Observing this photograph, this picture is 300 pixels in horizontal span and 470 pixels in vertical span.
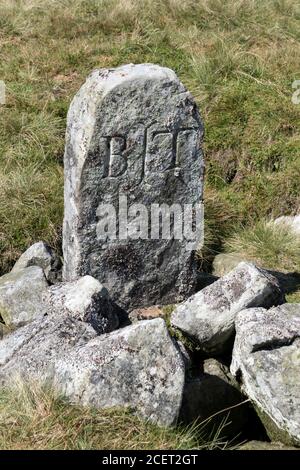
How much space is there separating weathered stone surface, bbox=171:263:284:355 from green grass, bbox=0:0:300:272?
1.53 m

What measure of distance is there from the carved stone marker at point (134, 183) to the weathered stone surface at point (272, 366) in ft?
3.34

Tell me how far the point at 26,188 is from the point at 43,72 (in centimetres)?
268

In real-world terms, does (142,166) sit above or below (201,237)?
above

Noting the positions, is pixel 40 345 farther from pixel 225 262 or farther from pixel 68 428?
pixel 225 262

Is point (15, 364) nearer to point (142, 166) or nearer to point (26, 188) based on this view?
point (142, 166)

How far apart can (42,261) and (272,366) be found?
2366mm

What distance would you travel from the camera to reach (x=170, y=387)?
4.39 meters

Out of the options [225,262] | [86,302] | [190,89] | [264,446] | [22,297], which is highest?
[190,89]

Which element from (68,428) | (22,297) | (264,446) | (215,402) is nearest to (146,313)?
(22,297)

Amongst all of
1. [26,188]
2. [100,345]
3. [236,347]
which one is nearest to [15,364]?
[100,345]

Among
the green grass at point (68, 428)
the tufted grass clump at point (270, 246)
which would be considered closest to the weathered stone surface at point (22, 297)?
the green grass at point (68, 428)

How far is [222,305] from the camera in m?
5.32

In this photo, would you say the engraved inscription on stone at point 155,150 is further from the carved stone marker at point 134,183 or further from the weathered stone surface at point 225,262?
the weathered stone surface at point 225,262

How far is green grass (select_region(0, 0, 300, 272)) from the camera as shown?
7.26 meters
